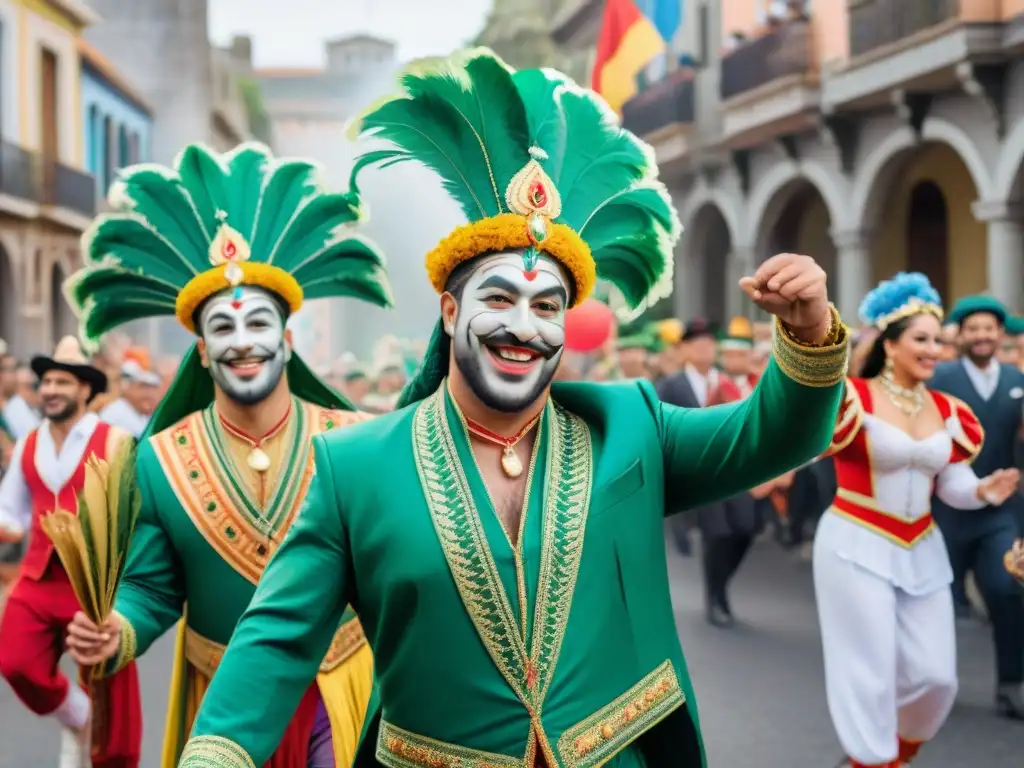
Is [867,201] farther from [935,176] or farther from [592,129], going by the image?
[592,129]

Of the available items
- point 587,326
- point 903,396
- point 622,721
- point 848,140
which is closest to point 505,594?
point 622,721

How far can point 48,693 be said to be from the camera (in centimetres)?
637

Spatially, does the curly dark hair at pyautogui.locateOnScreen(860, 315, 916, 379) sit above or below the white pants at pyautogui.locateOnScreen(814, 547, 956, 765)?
above

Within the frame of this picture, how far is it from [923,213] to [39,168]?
1473cm

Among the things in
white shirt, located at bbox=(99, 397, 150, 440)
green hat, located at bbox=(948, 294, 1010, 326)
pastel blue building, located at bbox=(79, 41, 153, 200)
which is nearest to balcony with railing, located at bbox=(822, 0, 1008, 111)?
green hat, located at bbox=(948, 294, 1010, 326)

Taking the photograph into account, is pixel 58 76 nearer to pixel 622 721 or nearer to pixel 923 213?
pixel 923 213

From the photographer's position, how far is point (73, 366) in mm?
7547

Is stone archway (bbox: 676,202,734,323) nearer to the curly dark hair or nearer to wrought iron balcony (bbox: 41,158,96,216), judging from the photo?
wrought iron balcony (bbox: 41,158,96,216)

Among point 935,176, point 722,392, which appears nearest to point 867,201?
point 935,176

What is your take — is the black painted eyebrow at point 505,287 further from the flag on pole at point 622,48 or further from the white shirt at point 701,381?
the flag on pole at point 622,48

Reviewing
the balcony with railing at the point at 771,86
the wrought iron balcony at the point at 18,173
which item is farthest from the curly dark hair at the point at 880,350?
the wrought iron balcony at the point at 18,173

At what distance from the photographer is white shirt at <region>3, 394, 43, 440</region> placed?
501 inches

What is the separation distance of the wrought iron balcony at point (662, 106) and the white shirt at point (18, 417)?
48.1 feet

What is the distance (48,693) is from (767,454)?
415cm
